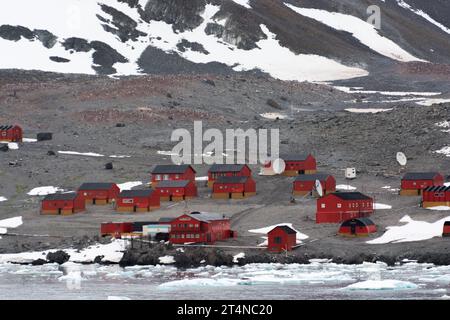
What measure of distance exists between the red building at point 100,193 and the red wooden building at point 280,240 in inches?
851

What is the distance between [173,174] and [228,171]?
13.6 feet

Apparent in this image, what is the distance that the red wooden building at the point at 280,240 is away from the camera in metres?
84.1

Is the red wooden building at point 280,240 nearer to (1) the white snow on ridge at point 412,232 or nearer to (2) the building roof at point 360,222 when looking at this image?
(2) the building roof at point 360,222

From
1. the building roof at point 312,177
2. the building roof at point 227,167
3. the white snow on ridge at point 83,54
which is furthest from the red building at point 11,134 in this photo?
the white snow on ridge at point 83,54

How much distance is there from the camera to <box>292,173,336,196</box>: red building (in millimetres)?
100838

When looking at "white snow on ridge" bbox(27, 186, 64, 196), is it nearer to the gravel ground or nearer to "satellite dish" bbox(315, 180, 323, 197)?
the gravel ground

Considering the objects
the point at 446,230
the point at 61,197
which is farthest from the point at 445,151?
the point at 61,197

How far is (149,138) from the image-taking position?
427 ft

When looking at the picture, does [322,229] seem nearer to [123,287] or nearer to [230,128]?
[123,287]

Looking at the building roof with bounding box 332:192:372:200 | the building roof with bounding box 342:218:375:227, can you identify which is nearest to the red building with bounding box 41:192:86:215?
the building roof with bounding box 332:192:372:200

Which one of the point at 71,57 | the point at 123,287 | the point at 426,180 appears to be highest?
the point at 71,57

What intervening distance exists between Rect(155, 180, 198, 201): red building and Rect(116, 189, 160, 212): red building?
2543 millimetres
